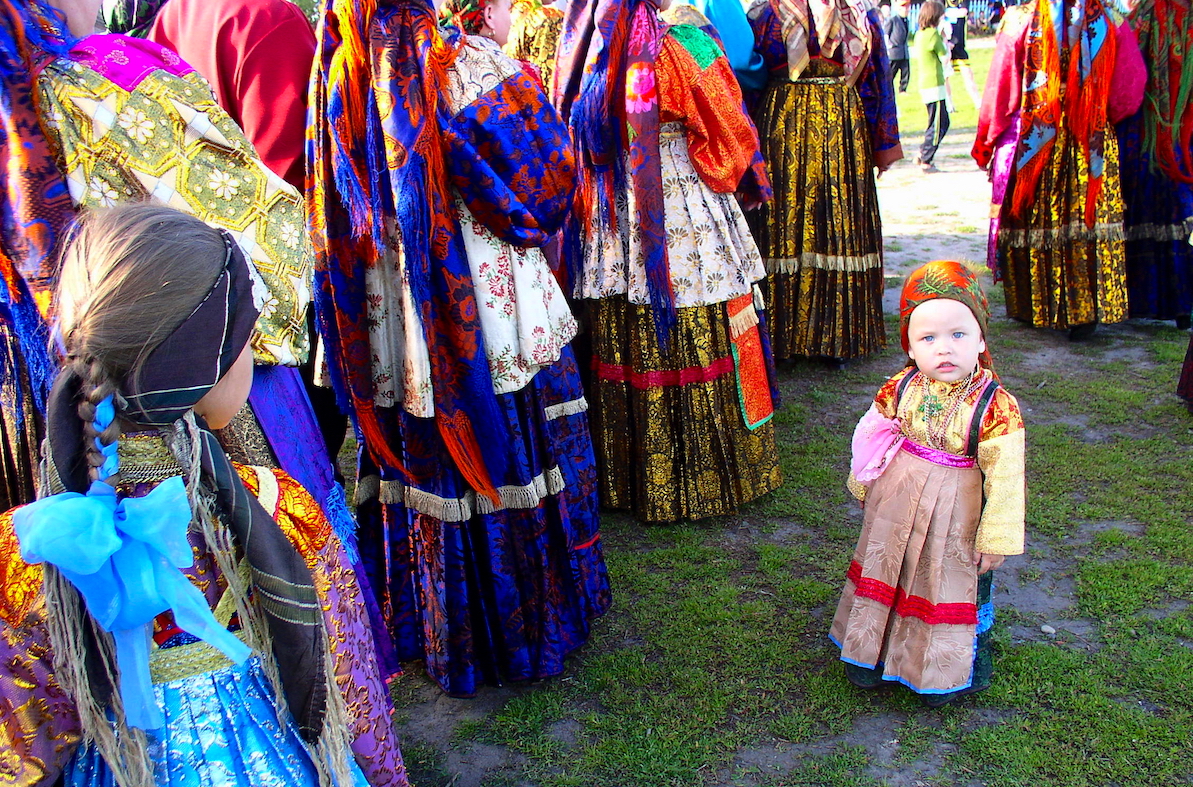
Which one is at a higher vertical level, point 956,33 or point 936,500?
point 956,33

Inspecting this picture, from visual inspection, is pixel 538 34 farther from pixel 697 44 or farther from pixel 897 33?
pixel 897 33

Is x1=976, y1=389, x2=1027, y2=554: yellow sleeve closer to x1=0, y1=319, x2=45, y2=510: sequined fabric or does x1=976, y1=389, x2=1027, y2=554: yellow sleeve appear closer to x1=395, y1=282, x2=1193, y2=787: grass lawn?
x1=395, y1=282, x2=1193, y2=787: grass lawn

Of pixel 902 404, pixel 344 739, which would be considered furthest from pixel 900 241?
pixel 344 739

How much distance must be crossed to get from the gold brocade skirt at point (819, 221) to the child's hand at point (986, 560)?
287cm

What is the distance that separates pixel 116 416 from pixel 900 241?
773 centimetres

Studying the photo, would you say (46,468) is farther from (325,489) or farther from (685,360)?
(685,360)

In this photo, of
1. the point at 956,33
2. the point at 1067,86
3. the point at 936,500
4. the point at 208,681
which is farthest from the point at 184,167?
the point at 956,33

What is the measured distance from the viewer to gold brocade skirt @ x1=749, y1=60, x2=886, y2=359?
4980mm

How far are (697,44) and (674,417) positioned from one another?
153cm

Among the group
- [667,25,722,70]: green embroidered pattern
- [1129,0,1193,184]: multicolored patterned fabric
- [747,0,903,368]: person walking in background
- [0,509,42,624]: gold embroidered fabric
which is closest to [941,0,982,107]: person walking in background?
[1129,0,1193,184]: multicolored patterned fabric

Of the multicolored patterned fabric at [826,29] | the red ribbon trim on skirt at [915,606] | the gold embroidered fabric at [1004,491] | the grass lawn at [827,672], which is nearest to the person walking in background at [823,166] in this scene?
the multicolored patterned fabric at [826,29]

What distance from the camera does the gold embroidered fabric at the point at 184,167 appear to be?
178 centimetres

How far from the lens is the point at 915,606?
103 inches

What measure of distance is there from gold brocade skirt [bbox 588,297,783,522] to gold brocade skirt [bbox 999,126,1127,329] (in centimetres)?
272
